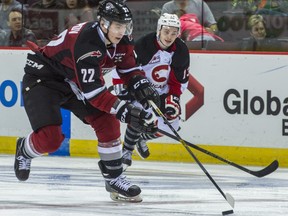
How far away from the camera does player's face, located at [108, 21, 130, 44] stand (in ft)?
17.1

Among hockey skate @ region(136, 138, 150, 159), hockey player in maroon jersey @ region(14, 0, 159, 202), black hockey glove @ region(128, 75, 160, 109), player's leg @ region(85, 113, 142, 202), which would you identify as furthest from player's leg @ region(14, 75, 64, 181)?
hockey skate @ region(136, 138, 150, 159)

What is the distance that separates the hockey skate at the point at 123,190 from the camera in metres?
5.49

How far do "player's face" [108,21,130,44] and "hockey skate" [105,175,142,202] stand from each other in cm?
84

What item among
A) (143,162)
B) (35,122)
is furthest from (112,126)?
(143,162)

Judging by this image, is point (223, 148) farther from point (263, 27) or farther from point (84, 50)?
point (84, 50)

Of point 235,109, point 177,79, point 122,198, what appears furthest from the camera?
point 235,109

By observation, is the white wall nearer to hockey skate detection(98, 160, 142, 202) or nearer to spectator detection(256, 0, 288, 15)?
spectator detection(256, 0, 288, 15)

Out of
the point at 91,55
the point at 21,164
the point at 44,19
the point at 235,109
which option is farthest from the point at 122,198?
the point at 44,19

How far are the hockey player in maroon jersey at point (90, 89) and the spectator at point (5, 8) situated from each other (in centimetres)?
299

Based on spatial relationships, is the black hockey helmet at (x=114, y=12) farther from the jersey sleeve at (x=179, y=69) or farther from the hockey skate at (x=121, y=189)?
the jersey sleeve at (x=179, y=69)

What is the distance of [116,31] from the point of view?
5.21 meters

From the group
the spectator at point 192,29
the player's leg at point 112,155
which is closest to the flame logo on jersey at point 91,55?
the player's leg at point 112,155

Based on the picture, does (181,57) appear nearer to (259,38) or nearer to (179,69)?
(179,69)

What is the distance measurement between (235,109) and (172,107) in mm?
881
